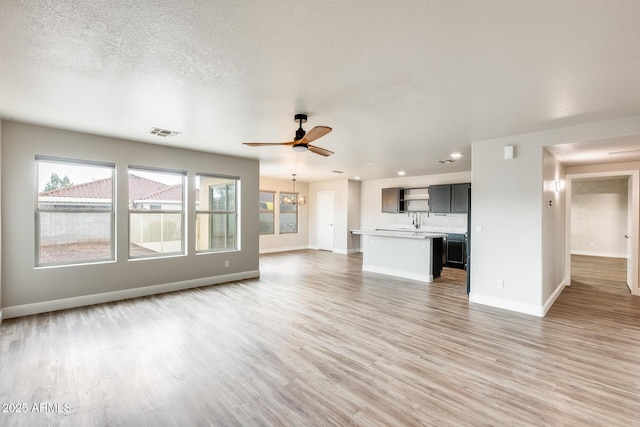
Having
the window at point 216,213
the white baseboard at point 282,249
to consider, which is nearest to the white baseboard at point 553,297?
the window at point 216,213

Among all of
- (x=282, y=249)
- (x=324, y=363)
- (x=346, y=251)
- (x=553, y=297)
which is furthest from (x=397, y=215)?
(x=324, y=363)

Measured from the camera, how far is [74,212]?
14.0 ft

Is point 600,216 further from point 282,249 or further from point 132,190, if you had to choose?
point 132,190

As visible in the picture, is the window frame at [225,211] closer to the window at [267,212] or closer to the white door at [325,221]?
the window at [267,212]

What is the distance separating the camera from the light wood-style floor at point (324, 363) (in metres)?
2.03

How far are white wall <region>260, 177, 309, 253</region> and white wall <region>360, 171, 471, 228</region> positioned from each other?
2.15 m

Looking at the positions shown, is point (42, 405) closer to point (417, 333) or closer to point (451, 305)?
point (417, 333)

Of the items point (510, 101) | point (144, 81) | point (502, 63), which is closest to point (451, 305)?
point (510, 101)

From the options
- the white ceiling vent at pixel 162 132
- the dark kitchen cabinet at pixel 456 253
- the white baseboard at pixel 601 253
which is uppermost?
the white ceiling vent at pixel 162 132

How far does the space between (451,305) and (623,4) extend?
3.79m

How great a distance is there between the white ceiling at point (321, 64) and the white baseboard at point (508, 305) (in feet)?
7.83

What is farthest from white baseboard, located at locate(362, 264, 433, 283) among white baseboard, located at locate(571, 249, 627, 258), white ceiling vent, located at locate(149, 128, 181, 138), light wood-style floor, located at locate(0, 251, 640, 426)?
white baseboard, located at locate(571, 249, 627, 258)

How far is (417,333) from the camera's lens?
3.37 metres

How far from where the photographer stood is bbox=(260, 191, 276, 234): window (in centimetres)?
967
